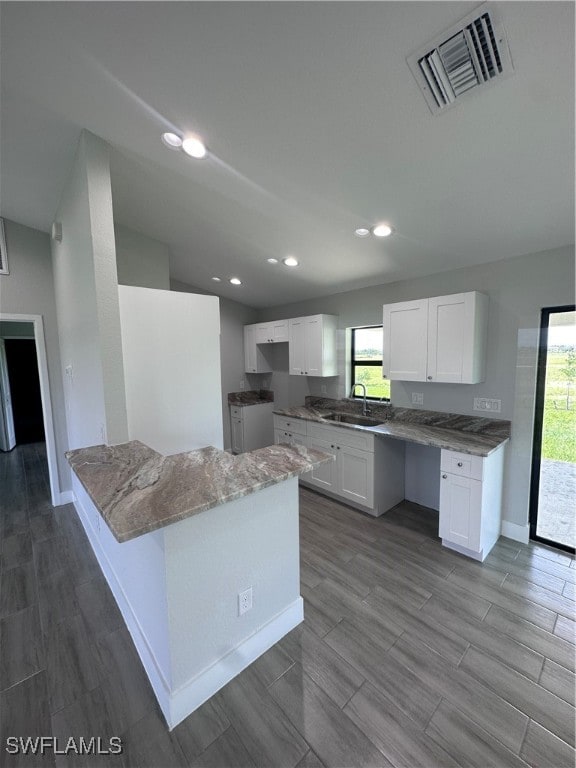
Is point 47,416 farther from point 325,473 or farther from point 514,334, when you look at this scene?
point 514,334

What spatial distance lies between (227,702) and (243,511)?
860mm

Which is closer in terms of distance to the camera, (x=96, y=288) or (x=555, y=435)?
(x=96, y=288)

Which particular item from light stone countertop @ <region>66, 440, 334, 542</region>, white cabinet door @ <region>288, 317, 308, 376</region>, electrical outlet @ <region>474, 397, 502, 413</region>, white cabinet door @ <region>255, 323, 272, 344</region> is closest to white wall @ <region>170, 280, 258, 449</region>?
white cabinet door @ <region>255, 323, 272, 344</region>

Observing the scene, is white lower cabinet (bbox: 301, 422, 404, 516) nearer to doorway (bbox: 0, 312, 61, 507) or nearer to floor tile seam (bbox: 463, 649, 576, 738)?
floor tile seam (bbox: 463, 649, 576, 738)

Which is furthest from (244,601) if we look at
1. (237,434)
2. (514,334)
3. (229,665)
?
(237,434)

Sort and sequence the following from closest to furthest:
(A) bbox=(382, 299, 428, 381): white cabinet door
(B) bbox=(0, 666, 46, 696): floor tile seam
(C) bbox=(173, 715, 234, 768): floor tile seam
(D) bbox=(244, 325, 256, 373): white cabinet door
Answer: (C) bbox=(173, 715, 234, 768): floor tile seam → (B) bbox=(0, 666, 46, 696): floor tile seam → (A) bbox=(382, 299, 428, 381): white cabinet door → (D) bbox=(244, 325, 256, 373): white cabinet door

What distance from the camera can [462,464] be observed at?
7.69ft

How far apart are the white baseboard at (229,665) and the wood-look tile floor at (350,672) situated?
0.04 m

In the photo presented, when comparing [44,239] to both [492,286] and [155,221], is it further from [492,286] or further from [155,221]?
[492,286]

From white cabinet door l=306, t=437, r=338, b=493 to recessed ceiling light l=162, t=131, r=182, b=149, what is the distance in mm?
2810

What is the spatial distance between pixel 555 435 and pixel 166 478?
9.92 ft

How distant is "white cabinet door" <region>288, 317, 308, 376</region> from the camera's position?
3996 millimetres

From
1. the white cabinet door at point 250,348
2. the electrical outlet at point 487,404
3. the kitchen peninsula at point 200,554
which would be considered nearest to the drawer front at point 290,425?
the white cabinet door at point 250,348

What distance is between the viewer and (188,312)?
95.3 inches
